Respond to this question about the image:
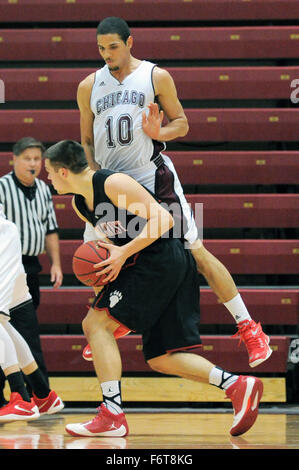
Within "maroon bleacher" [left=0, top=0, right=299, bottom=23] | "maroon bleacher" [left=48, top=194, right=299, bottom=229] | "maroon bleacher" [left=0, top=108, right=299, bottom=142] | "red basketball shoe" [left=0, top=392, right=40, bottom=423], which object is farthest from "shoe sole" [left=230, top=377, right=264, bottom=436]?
"maroon bleacher" [left=0, top=0, right=299, bottom=23]

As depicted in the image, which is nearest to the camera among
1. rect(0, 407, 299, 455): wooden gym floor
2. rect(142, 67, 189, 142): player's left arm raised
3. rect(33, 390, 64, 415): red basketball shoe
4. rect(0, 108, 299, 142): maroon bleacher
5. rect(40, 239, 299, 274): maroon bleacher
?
rect(0, 407, 299, 455): wooden gym floor

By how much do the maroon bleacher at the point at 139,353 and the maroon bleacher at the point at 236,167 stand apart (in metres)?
1.20

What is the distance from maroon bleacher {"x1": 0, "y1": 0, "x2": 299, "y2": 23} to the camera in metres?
6.21

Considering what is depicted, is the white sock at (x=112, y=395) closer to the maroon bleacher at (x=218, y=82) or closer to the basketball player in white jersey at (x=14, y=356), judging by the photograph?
the basketball player in white jersey at (x=14, y=356)

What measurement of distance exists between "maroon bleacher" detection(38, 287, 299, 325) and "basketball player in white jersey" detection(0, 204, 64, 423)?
101 cm

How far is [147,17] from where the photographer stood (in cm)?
623

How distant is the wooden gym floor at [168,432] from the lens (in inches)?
116

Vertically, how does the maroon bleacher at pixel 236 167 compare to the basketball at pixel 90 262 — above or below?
above

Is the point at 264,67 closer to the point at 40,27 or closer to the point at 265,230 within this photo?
the point at 265,230

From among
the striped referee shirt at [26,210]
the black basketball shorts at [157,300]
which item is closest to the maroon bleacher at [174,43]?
the striped referee shirt at [26,210]

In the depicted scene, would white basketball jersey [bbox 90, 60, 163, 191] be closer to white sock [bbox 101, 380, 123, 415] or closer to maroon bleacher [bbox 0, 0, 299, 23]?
white sock [bbox 101, 380, 123, 415]

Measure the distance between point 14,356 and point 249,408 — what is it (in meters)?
1.20

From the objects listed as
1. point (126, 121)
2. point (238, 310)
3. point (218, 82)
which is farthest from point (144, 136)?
point (218, 82)
